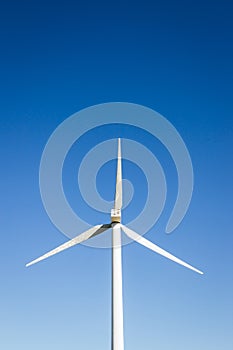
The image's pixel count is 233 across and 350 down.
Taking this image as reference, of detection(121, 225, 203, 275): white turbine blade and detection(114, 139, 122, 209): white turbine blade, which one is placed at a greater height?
detection(114, 139, 122, 209): white turbine blade

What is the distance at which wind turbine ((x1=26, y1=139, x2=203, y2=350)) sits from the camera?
46.5m

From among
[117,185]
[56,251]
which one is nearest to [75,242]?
[56,251]

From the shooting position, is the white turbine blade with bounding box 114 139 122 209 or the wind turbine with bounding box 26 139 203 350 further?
the white turbine blade with bounding box 114 139 122 209

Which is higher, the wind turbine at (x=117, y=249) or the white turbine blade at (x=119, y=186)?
the white turbine blade at (x=119, y=186)

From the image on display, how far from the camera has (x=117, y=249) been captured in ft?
164

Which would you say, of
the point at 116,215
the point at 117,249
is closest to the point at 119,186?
the point at 116,215

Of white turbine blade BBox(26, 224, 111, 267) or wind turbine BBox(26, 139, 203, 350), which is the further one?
white turbine blade BBox(26, 224, 111, 267)

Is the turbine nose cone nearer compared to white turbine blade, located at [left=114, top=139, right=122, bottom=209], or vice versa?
the turbine nose cone

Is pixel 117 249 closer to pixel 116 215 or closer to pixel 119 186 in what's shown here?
pixel 116 215

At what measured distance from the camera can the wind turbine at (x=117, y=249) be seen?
46531 mm

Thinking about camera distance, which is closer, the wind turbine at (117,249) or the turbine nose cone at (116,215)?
the wind turbine at (117,249)

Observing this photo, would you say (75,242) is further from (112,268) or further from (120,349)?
(120,349)

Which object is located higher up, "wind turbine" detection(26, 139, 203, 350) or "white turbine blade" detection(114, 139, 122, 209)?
"white turbine blade" detection(114, 139, 122, 209)

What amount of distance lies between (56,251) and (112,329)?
8567mm
